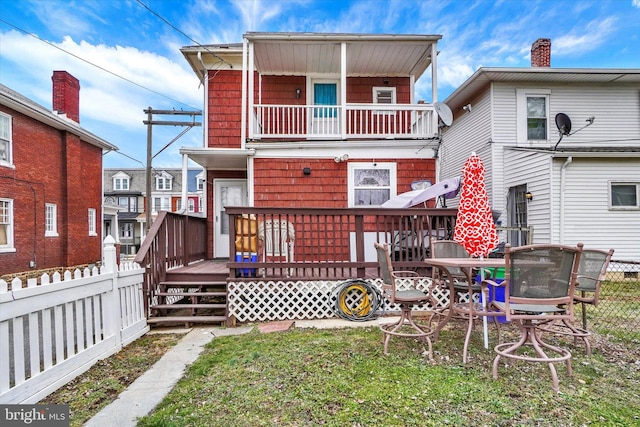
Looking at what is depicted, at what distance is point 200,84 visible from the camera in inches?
431

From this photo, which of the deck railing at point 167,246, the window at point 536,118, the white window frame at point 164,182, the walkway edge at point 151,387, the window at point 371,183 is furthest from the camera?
A: the white window frame at point 164,182

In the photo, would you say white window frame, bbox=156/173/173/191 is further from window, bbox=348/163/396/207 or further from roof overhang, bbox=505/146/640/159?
roof overhang, bbox=505/146/640/159

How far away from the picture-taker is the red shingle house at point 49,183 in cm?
1099

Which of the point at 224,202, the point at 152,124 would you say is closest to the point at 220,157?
the point at 224,202

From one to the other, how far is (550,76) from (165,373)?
11307 mm

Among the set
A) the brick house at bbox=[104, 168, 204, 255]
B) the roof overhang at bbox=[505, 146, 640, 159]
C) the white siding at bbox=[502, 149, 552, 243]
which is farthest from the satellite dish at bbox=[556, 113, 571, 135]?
the brick house at bbox=[104, 168, 204, 255]

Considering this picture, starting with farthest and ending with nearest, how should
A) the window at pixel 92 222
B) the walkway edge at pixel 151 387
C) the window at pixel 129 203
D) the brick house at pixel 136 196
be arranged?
the window at pixel 129 203
the brick house at pixel 136 196
the window at pixel 92 222
the walkway edge at pixel 151 387

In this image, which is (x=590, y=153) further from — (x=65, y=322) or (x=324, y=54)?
(x=65, y=322)

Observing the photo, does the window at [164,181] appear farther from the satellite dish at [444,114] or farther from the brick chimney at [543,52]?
the brick chimney at [543,52]

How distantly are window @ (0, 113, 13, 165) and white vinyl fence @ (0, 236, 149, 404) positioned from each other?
10.00m

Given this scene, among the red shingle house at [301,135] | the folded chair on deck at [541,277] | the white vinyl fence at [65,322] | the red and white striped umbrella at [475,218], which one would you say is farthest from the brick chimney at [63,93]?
the folded chair on deck at [541,277]

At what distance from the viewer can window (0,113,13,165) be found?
424 inches

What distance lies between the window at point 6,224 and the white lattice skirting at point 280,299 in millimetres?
10084

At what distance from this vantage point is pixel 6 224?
10914 mm
